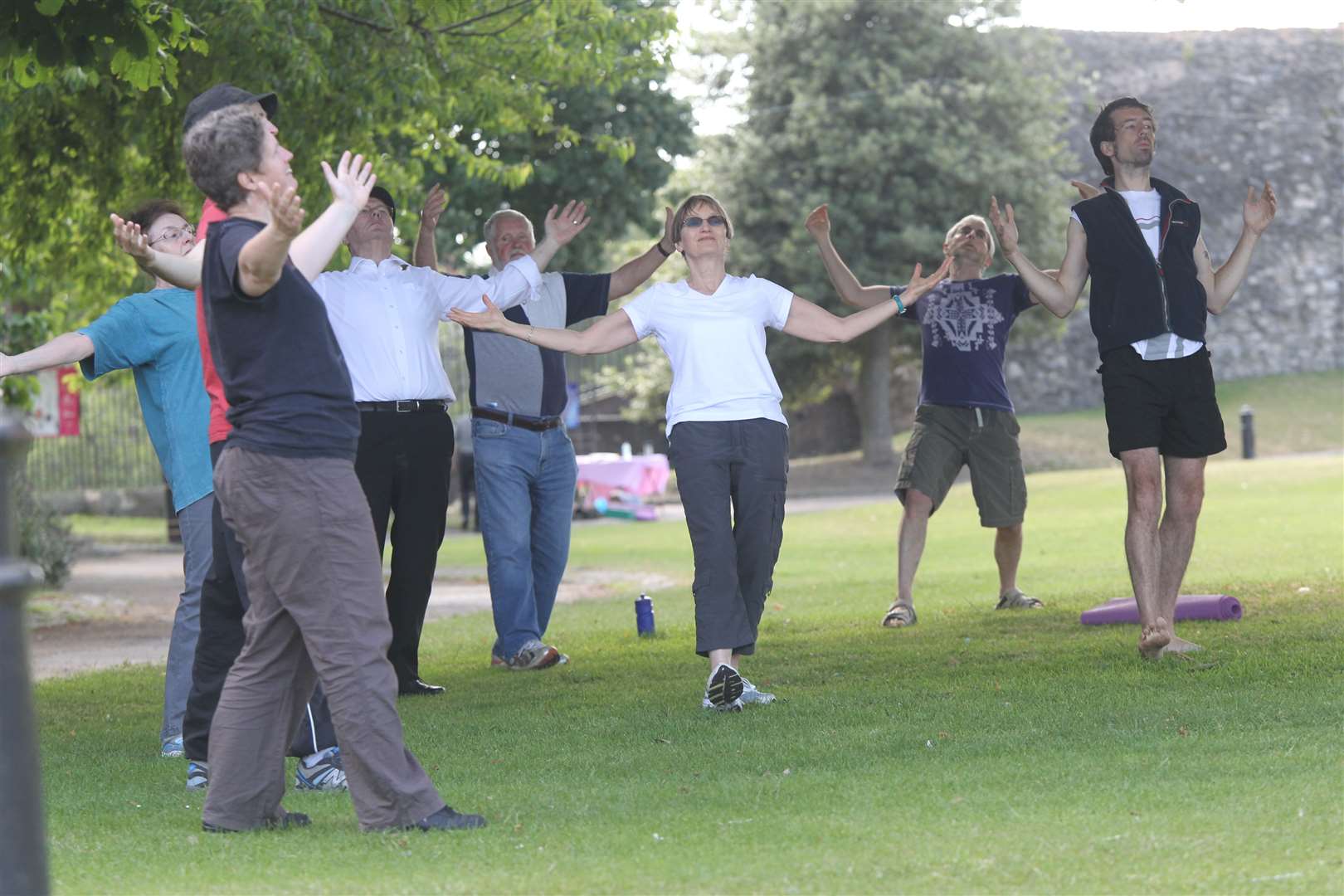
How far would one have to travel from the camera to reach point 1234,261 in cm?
866

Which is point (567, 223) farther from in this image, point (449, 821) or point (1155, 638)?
point (449, 821)

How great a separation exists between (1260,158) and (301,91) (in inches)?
1672

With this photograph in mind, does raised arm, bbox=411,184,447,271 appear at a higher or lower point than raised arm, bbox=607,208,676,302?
higher

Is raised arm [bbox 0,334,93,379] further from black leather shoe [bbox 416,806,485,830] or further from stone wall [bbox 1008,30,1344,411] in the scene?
stone wall [bbox 1008,30,1344,411]

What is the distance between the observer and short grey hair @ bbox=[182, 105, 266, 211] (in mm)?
5070

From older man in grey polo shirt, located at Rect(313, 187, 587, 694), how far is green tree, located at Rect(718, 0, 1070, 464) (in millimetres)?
26419

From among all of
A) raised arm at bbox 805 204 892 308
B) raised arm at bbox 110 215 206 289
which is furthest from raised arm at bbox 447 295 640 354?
raised arm at bbox 110 215 206 289

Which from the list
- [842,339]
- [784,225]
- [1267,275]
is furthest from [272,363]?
[1267,275]

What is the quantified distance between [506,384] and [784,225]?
26985 millimetres

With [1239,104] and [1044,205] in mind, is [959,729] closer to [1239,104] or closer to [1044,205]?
[1044,205]

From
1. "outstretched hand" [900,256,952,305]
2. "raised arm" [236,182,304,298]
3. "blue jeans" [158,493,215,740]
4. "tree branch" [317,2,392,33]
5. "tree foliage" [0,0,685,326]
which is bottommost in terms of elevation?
"blue jeans" [158,493,215,740]

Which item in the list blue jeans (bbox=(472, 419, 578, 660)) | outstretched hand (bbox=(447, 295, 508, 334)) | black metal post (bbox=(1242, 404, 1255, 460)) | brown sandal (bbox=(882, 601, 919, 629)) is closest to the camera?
outstretched hand (bbox=(447, 295, 508, 334))

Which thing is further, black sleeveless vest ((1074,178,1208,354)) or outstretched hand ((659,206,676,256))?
black sleeveless vest ((1074,178,1208,354))

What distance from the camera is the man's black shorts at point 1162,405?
8219 millimetres
